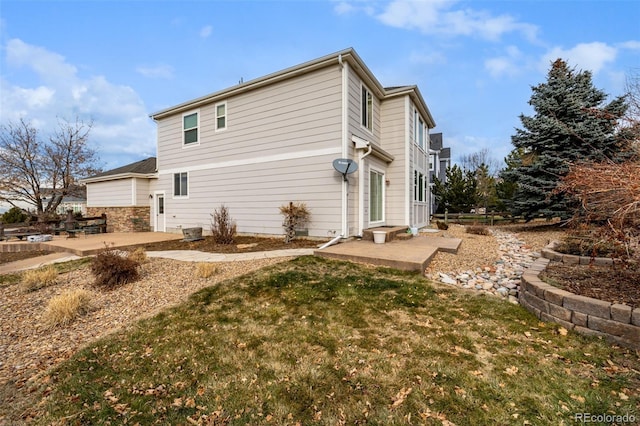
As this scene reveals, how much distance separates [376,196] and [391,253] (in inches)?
150

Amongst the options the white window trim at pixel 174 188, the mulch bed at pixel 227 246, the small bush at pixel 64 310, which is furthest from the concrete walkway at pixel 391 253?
the white window trim at pixel 174 188

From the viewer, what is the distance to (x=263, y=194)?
384 inches

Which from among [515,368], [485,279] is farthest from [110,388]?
[485,279]

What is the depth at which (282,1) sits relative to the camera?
977cm

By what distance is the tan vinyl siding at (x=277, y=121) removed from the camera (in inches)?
330

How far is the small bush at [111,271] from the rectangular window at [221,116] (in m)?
6.85

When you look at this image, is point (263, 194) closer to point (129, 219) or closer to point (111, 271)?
point (111, 271)

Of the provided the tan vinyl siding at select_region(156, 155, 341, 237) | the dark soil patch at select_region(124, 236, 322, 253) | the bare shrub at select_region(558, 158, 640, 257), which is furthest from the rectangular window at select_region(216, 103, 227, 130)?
the bare shrub at select_region(558, 158, 640, 257)

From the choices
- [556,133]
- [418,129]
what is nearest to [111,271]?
[418,129]

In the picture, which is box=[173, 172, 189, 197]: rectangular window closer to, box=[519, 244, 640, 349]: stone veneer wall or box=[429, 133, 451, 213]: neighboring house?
box=[519, 244, 640, 349]: stone veneer wall

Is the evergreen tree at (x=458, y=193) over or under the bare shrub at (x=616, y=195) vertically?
over

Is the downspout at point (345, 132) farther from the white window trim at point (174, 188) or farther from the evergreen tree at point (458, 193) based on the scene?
the evergreen tree at point (458, 193)

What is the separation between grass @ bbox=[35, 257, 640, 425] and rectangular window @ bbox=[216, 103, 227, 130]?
333 inches

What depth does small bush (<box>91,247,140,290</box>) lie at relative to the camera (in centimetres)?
512
